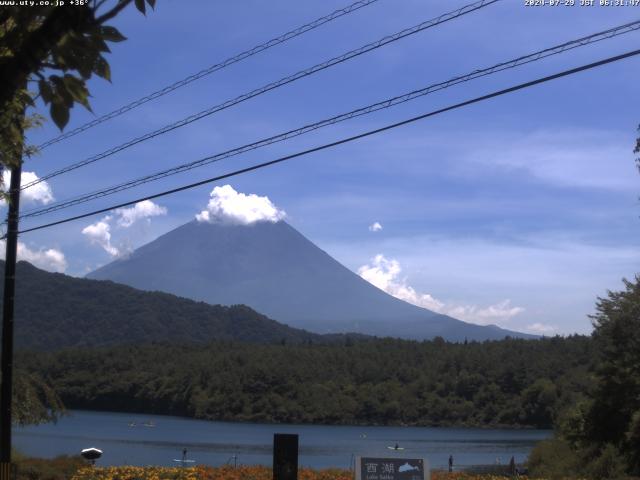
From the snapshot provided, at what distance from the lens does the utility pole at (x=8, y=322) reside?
1549 centimetres

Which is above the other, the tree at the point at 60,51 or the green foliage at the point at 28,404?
the tree at the point at 60,51

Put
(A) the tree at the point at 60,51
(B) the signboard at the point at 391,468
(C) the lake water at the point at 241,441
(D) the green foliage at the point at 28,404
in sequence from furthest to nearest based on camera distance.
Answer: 1. (C) the lake water at the point at 241,441
2. (D) the green foliage at the point at 28,404
3. (B) the signboard at the point at 391,468
4. (A) the tree at the point at 60,51

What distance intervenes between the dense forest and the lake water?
12.9 feet

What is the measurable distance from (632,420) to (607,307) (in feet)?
14.3

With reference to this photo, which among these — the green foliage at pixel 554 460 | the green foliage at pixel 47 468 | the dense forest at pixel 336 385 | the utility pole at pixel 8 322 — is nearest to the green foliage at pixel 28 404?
the green foliage at pixel 47 468

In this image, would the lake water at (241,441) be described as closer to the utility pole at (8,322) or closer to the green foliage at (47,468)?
the green foliage at (47,468)

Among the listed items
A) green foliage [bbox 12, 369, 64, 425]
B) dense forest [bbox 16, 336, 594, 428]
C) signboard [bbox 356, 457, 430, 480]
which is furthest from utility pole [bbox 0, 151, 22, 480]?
dense forest [bbox 16, 336, 594, 428]

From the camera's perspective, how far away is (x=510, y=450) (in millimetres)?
73438

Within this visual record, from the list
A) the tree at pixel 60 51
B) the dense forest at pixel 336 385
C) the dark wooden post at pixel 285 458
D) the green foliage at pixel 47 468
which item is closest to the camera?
the tree at pixel 60 51

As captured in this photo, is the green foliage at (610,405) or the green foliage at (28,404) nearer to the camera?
the green foliage at (28,404)

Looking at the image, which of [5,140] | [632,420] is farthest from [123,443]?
[5,140]

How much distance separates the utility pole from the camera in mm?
15492

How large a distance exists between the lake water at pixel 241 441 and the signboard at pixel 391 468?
32.0m

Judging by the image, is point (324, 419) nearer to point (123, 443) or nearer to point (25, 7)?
point (123, 443)
